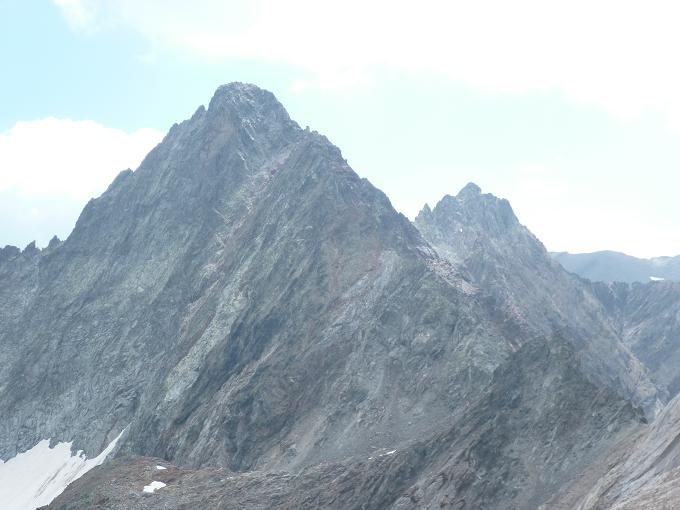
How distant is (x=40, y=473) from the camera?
95812 millimetres

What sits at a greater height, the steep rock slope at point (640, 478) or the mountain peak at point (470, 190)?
the mountain peak at point (470, 190)

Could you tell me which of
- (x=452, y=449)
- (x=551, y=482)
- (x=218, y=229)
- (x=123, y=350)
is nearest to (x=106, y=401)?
(x=123, y=350)

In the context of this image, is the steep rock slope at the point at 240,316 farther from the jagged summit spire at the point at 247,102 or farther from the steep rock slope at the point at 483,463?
the steep rock slope at the point at 483,463

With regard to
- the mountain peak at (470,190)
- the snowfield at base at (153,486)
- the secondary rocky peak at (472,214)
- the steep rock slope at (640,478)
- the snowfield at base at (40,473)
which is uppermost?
the mountain peak at (470,190)

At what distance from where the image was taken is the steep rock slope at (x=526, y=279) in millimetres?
131750

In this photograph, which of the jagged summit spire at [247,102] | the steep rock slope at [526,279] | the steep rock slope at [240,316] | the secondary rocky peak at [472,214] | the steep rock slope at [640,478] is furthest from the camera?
the secondary rocky peak at [472,214]

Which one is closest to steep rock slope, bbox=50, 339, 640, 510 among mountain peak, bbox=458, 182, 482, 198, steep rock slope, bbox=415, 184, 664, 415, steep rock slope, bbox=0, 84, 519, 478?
steep rock slope, bbox=0, 84, 519, 478

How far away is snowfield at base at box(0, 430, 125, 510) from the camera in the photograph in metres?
88.5

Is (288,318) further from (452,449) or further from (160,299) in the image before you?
(452,449)

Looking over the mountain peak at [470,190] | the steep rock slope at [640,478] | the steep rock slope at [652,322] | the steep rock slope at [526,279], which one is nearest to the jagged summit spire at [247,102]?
the steep rock slope at [526,279]

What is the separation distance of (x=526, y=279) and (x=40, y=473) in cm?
9375

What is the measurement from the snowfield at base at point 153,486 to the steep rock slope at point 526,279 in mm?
63289

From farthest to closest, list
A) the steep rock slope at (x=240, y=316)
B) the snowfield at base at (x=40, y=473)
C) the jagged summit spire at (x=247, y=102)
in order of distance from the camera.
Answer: the jagged summit spire at (x=247, y=102), the snowfield at base at (x=40, y=473), the steep rock slope at (x=240, y=316)

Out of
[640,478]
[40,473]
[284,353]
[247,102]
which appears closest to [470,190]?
[247,102]
